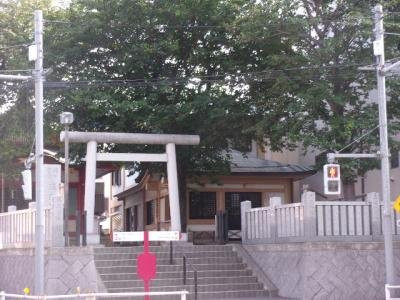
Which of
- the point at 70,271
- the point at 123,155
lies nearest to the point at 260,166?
the point at 123,155

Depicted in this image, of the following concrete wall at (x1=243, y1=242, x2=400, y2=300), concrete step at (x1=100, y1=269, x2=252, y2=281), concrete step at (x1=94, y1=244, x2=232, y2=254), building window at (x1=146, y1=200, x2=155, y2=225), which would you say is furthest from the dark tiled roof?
concrete wall at (x1=243, y1=242, x2=400, y2=300)

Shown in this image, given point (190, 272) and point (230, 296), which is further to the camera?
point (190, 272)

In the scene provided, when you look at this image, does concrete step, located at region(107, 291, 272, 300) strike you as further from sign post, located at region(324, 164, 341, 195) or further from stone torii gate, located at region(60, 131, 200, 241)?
sign post, located at region(324, 164, 341, 195)

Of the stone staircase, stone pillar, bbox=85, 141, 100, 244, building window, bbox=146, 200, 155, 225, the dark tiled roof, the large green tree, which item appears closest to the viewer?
the stone staircase

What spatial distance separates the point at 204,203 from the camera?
3631 centimetres

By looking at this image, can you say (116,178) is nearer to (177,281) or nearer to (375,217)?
(177,281)

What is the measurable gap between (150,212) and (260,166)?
29.9 ft

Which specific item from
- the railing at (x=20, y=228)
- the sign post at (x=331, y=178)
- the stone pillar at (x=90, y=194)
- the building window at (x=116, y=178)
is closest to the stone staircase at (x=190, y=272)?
the stone pillar at (x=90, y=194)

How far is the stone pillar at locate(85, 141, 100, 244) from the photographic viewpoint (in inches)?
967

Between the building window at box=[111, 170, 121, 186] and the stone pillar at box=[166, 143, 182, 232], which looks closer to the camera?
the stone pillar at box=[166, 143, 182, 232]

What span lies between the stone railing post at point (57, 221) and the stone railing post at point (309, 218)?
291 inches

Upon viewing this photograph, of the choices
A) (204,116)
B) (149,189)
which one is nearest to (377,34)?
(204,116)

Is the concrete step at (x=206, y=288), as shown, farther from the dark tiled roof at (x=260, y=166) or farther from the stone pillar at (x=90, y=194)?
the dark tiled roof at (x=260, y=166)

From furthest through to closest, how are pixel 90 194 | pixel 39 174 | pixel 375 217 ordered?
pixel 90 194 < pixel 375 217 < pixel 39 174
